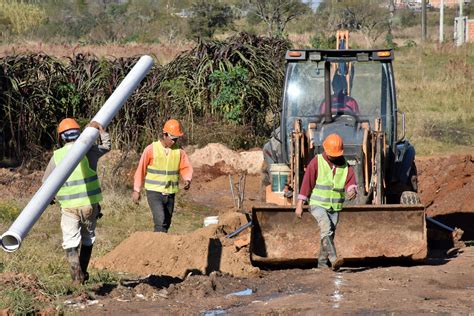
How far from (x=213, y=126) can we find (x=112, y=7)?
66.7 m

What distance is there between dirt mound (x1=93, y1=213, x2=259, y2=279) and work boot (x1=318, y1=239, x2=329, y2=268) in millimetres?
782

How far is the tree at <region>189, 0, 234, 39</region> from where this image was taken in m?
57.2

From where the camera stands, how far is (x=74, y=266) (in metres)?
9.85

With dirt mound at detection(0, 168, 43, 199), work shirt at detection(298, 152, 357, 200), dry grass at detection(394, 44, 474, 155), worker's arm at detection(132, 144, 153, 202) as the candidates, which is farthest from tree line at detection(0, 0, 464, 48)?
work shirt at detection(298, 152, 357, 200)

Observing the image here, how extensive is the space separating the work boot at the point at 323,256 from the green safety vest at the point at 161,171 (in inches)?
82.4

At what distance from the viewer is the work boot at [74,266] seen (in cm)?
980

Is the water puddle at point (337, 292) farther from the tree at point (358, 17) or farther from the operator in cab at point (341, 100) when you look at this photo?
the tree at point (358, 17)

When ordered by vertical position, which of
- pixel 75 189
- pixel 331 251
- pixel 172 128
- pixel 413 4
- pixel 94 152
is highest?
pixel 413 4

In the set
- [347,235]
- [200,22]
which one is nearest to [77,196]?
[347,235]

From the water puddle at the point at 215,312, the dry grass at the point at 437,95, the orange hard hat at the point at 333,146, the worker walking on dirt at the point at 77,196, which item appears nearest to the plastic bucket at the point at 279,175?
the orange hard hat at the point at 333,146

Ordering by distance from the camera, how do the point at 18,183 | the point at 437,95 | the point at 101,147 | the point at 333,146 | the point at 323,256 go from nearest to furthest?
1. the point at 101,147
2. the point at 333,146
3. the point at 323,256
4. the point at 18,183
5. the point at 437,95

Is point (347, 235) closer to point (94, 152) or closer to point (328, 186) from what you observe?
point (328, 186)

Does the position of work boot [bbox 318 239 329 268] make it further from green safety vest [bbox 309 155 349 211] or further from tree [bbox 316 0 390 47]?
tree [bbox 316 0 390 47]

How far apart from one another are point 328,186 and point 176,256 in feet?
6.78
